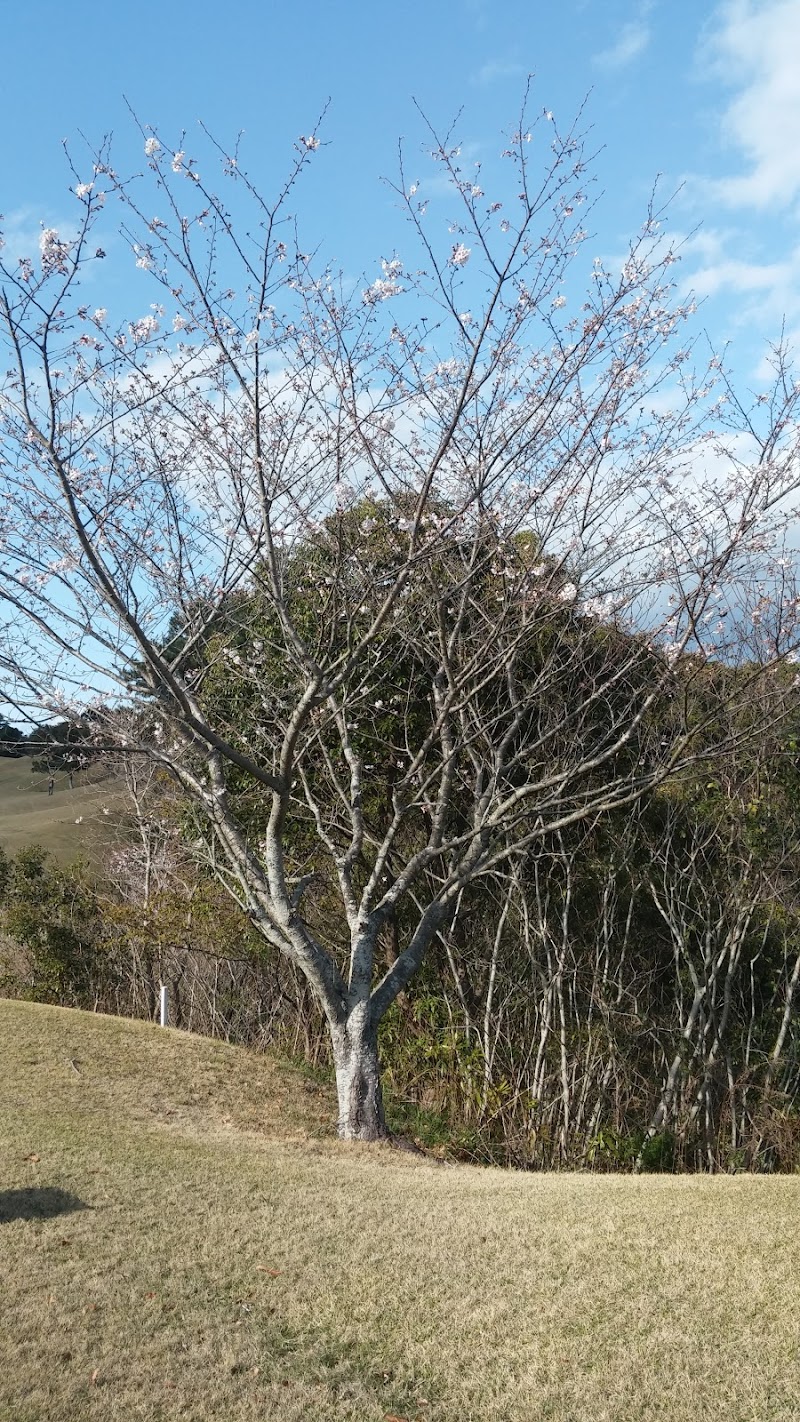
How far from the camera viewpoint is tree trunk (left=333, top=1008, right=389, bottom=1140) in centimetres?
723

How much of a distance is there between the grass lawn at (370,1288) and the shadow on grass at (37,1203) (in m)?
0.02

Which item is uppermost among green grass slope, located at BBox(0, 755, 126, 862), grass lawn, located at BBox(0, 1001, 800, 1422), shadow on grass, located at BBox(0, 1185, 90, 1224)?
green grass slope, located at BBox(0, 755, 126, 862)

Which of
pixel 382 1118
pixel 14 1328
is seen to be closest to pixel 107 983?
pixel 382 1118

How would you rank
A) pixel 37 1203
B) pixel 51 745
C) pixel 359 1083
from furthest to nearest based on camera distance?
pixel 359 1083 → pixel 51 745 → pixel 37 1203

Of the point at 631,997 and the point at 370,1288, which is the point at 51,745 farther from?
the point at 631,997

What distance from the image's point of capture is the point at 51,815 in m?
26.4

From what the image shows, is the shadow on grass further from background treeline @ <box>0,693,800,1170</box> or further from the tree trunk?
background treeline @ <box>0,693,800,1170</box>

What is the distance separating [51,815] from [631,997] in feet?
66.5

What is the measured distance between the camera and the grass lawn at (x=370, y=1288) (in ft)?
10.8

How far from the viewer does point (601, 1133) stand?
8.26 meters

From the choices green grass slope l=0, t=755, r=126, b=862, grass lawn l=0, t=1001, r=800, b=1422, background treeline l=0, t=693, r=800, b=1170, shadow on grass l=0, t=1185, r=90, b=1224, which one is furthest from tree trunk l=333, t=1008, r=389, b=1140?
green grass slope l=0, t=755, r=126, b=862

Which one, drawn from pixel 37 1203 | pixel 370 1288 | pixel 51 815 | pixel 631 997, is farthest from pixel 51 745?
pixel 51 815

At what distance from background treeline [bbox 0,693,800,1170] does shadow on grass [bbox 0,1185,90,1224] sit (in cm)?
366

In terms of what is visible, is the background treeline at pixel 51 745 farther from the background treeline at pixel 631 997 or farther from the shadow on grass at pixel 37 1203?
the shadow on grass at pixel 37 1203
